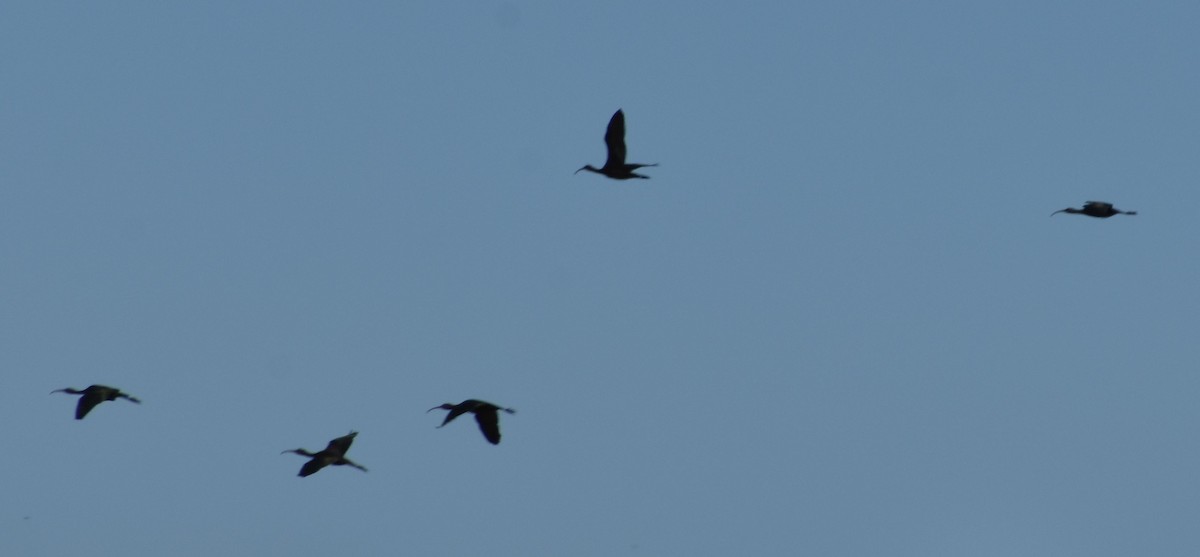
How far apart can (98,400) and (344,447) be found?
6822 mm

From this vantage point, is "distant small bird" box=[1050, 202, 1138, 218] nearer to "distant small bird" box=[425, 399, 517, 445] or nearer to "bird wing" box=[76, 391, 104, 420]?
"distant small bird" box=[425, 399, 517, 445]

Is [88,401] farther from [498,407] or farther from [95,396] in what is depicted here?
[498,407]

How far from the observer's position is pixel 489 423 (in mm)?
55625

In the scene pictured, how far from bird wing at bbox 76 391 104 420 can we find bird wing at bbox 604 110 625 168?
15.3 meters

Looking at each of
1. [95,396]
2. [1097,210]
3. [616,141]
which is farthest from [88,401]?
[1097,210]

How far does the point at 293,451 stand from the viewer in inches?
2413

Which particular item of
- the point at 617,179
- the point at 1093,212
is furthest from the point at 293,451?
the point at 1093,212

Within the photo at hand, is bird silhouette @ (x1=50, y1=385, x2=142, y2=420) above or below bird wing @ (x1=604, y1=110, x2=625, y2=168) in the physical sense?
below

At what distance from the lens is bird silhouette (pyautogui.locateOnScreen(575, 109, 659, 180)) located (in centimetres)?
5509

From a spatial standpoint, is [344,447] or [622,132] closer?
[622,132]

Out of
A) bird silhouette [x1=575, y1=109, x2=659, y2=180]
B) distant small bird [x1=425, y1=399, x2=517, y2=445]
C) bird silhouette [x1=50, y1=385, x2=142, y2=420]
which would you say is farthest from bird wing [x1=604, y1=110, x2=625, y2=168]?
bird silhouette [x1=50, y1=385, x2=142, y2=420]

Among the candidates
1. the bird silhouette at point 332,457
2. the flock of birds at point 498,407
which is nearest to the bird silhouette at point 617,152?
the flock of birds at point 498,407

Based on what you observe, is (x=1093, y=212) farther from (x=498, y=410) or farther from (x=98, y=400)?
(x=98, y=400)

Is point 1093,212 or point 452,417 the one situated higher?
point 1093,212
